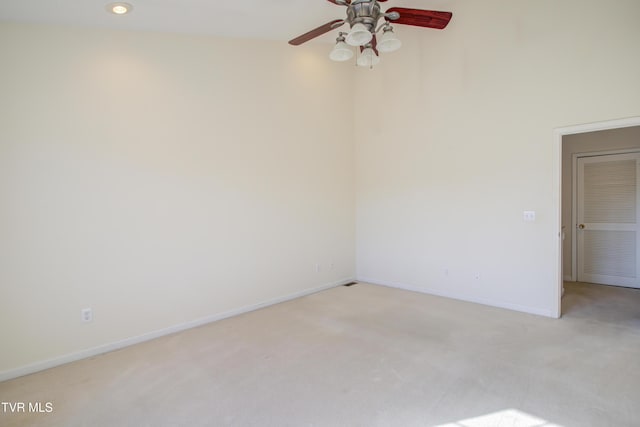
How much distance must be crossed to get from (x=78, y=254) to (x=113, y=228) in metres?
0.35

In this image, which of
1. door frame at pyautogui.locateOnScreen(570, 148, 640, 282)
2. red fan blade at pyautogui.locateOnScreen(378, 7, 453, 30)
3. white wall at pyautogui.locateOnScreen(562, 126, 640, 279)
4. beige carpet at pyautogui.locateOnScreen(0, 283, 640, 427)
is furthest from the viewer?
door frame at pyautogui.locateOnScreen(570, 148, 640, 282)

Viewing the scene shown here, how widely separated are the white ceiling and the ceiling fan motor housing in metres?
0.86

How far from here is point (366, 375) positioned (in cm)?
265

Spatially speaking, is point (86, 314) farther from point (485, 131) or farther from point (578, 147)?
point (578, 147)

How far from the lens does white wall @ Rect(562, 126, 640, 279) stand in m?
4.80

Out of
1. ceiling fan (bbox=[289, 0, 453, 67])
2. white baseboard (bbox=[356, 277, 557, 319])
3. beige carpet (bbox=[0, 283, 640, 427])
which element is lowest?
beige carpet (bbox=[0, 283, 640, 427])

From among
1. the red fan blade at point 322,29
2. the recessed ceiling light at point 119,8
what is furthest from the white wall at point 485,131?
the recessed ceiling light at point 119,8

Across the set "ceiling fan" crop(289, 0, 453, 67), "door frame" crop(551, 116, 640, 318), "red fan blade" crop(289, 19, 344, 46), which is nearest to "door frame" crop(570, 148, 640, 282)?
"door frame" crop(551, 116, 640, 318)

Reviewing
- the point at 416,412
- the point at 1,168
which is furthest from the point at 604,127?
the point at 1,168

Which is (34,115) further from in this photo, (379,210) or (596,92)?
(596,92)

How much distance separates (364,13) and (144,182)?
255 centimetres

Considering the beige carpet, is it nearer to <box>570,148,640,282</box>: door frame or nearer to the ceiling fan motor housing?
<box>570,148,640,282</box>: door frame

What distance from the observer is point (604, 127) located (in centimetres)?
338

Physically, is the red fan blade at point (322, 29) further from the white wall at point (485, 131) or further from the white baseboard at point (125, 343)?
the white baseboard at point (125, 343)
